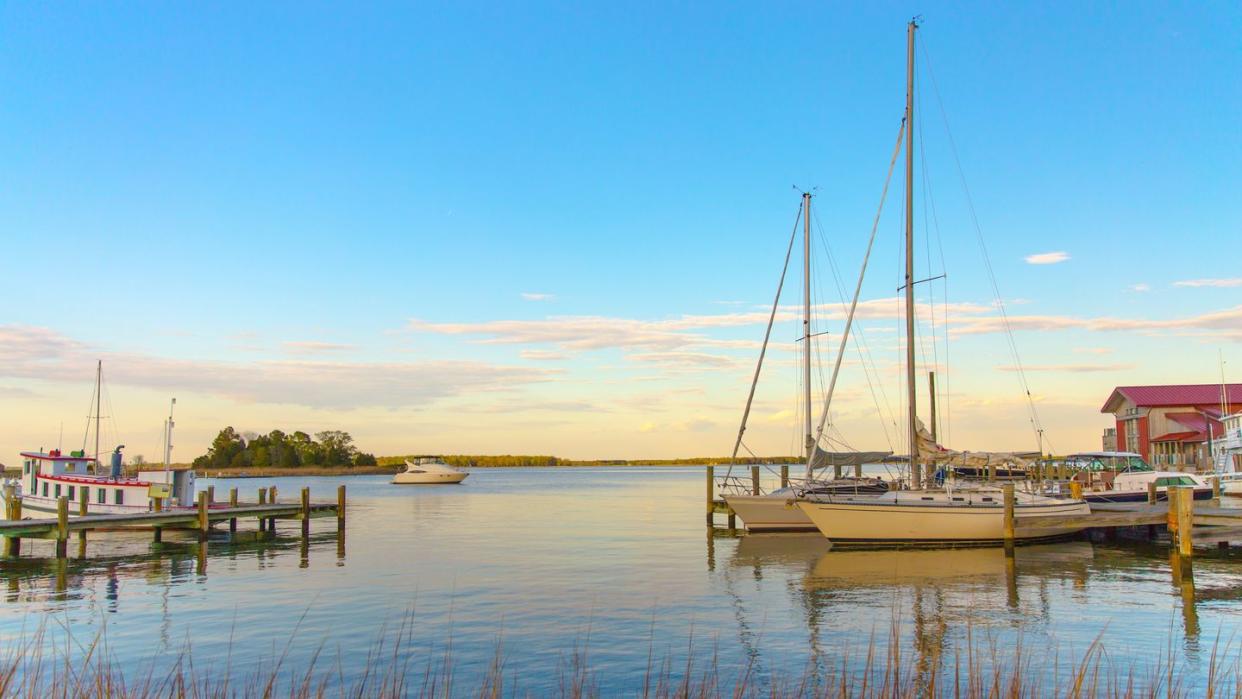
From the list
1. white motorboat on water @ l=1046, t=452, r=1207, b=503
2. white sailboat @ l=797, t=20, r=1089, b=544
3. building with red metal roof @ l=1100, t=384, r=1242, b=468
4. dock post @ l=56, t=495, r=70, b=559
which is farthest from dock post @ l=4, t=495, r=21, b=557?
building with red metal roof @ l=1100, t=384, r=1242, b=468

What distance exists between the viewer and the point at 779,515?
1544 inches

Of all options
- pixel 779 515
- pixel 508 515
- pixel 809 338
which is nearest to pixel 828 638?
pixel 779 515

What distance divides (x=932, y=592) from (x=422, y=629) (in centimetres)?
1308

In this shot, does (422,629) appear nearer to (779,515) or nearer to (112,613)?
(112,613)

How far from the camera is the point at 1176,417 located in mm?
66500

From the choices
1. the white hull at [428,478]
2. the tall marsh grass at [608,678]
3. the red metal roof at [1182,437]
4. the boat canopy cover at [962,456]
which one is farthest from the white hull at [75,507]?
the white hull at [428,478]

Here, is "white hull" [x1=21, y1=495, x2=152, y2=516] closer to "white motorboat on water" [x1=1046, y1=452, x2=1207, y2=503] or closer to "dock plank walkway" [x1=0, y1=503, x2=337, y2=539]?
"dock plank walkway" [x1=0, y1=503, x2=337, y2=539]

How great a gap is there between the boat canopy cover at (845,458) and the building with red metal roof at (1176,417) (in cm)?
3275

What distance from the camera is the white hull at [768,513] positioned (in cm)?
3862

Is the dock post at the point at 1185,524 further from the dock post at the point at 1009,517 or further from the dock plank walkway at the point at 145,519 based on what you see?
the dock plank walkway at the point at 145,519

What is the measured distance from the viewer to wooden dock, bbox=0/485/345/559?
31.8 meters

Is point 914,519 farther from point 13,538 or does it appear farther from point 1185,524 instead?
point 13,538

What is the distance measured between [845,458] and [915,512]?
33.7 ft

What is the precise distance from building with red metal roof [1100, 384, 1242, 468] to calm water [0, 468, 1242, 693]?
3503 centimetres
